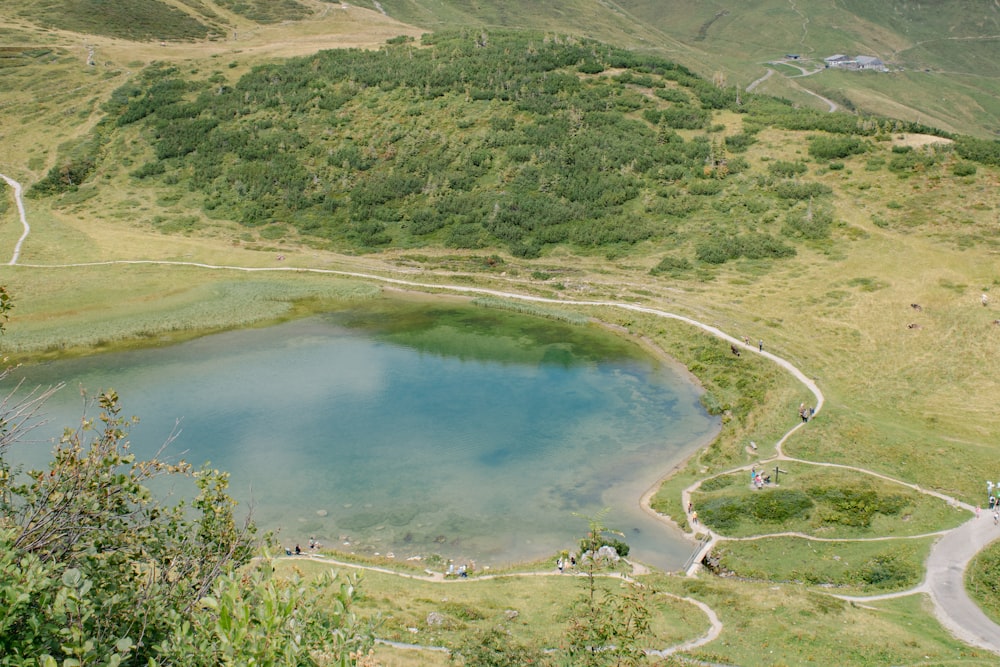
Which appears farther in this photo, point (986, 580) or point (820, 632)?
point (986, 580)

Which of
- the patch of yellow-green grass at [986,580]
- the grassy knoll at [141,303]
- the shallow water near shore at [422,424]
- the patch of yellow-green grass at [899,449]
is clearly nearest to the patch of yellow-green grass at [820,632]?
the patch of yellow-green grass at [986,580]

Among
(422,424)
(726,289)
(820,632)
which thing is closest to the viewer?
(820,632)

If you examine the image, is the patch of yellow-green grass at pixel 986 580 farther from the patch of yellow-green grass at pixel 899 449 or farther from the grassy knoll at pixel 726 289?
the patch of yellow-green grass at pixel 899 449

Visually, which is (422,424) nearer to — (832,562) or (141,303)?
(832,562)

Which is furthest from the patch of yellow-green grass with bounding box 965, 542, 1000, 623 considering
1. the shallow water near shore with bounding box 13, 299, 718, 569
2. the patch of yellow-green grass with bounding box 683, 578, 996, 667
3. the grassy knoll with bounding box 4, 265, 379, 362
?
the grassy knoll with bounding box 4, 265, 379, 362

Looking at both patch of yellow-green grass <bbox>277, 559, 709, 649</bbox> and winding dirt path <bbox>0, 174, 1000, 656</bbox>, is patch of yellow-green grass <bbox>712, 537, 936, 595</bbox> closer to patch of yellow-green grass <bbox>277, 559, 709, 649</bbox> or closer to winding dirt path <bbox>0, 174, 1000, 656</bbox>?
winding dirt path <bbox>0, 174, 1000, 656</bbox>

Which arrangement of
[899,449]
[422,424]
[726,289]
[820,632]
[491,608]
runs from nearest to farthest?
[820,632]
[491,608]
[899,449]
[422,424]
[726,289]

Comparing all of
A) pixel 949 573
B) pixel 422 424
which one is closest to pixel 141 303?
pixel 422 424

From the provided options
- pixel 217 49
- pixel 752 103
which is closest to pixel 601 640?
pixel 752 103
